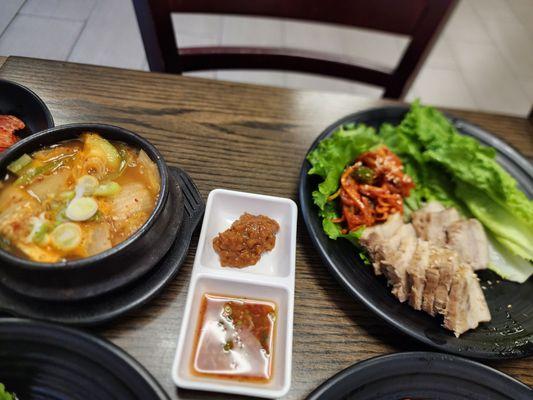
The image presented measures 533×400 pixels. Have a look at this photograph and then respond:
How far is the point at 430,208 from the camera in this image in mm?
1795

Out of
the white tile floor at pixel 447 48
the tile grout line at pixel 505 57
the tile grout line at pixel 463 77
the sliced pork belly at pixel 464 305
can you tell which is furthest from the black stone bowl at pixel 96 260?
the tile grout line at pixel 505 57

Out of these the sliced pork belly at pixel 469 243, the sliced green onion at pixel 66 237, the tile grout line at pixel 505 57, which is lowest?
the tile grout line at pixel 505 57

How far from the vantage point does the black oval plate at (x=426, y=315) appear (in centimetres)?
132

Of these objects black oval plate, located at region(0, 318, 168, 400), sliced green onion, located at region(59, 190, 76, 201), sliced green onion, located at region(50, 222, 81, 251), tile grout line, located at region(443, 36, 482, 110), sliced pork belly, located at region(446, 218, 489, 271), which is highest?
sliced green onion, located at region(59, 190, 76, 201)

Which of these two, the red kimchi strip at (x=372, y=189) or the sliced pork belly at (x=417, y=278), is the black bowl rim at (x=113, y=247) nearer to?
the red kimchi strip at (x=372, y=189)

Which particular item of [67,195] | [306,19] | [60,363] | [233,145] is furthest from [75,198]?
[306,19]

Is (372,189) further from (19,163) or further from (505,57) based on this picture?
(505,57)

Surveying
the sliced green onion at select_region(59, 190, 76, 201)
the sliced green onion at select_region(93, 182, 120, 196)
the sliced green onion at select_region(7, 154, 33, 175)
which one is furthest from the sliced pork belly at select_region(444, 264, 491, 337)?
the sliced green onion at select_region(7, 154, 33, 175)

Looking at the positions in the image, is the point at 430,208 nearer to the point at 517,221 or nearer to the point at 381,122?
the point at 517,221

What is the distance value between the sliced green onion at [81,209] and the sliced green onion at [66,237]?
0.03m

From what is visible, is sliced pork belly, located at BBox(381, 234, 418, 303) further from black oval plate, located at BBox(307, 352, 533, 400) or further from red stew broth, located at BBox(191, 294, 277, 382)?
red stew broth, located at BBox(191, 294, 277, 382)

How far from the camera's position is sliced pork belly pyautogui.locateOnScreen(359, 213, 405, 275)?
4.90ft

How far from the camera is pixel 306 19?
2.21m

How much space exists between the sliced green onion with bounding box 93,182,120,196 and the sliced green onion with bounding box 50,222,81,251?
0.14 meters
